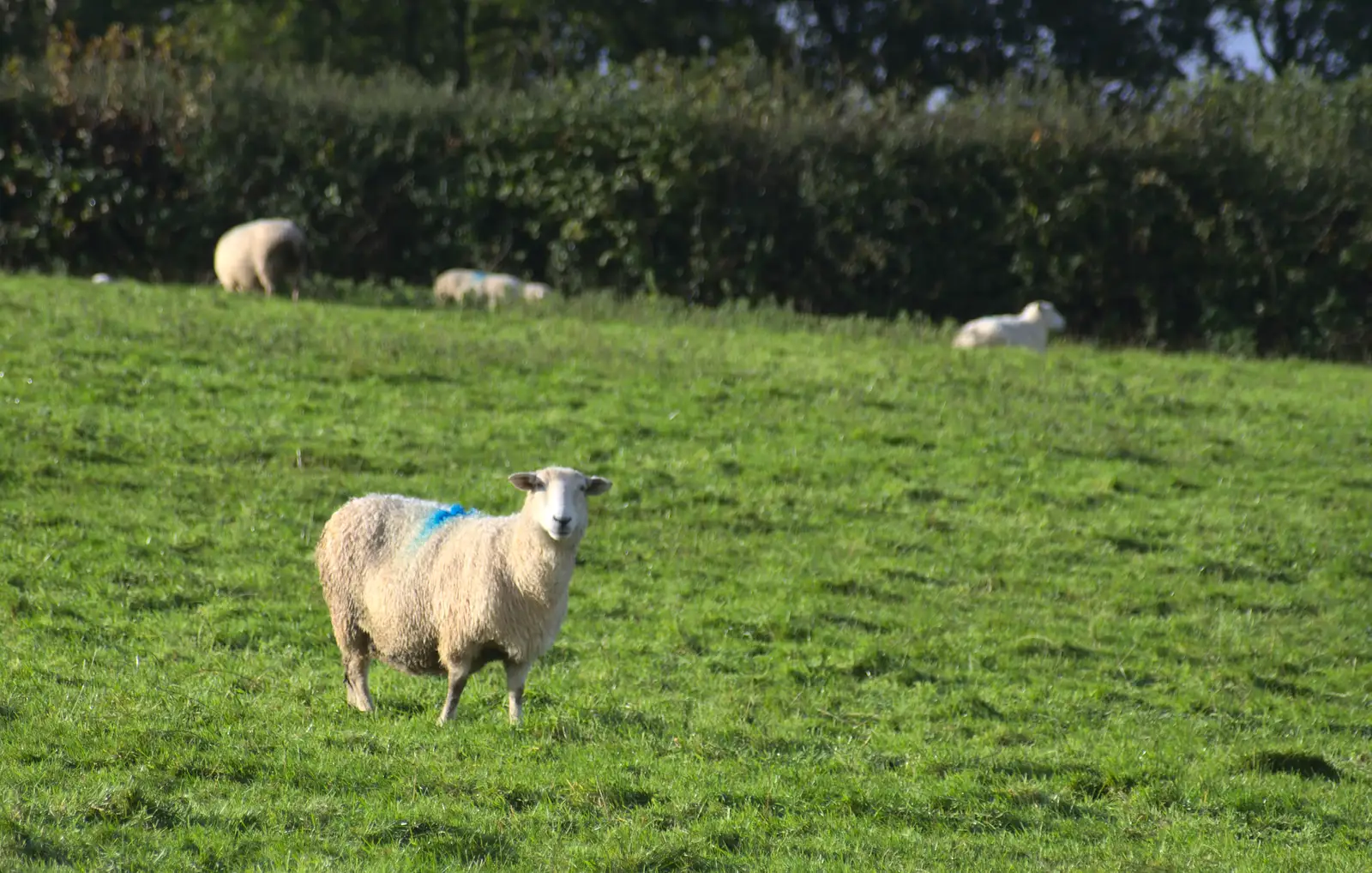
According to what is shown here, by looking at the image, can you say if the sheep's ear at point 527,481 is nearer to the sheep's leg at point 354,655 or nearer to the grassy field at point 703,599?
the grassy field at point 703,599

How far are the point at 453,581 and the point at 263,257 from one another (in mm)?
13777

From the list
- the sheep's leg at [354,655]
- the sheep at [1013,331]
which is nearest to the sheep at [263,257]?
the sheep at [1013,331]

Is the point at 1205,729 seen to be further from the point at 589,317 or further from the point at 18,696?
the point at 589,317

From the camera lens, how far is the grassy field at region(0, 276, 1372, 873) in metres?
7.41

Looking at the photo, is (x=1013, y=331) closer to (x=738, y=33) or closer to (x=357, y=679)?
(x=357, y=679)

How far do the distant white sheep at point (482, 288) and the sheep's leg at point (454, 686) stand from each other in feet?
45.3

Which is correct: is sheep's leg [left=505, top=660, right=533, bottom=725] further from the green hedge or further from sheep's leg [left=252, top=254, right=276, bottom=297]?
the green hedge

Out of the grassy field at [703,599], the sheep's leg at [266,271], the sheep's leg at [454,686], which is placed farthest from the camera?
the sheep's leg at [266,271]

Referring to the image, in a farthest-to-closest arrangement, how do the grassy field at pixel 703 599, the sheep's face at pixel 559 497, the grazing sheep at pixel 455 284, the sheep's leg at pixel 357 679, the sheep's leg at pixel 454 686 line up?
the grazing sheep at pixel 455 284
the sheep's leg at pixel 357 679
the sheep's leg at pixel 454 686
the sheep's face at pixel 559 497
the grassy field at pixel 703 599

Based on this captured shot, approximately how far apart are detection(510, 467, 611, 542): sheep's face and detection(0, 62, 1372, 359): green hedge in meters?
15.8

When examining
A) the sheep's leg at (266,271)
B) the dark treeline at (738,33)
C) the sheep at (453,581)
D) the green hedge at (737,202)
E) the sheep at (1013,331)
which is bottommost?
the sheep at (453,581)

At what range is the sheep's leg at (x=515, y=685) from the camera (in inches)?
331

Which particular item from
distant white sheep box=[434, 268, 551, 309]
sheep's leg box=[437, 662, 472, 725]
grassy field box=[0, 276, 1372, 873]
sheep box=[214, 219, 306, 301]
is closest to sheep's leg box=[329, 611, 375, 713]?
grassy field box=[0, 276, 1372, 873]

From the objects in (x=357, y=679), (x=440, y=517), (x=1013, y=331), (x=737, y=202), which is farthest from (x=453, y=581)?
(x=737, y=202)
